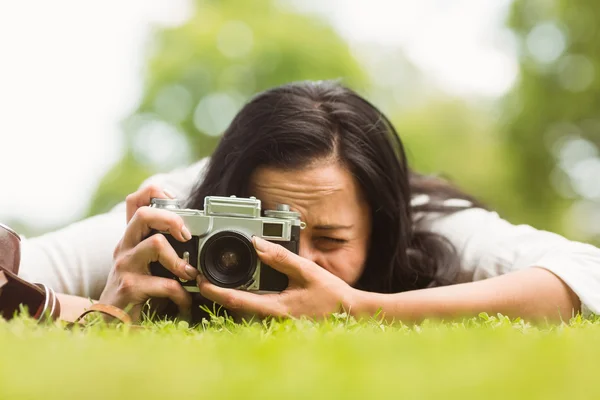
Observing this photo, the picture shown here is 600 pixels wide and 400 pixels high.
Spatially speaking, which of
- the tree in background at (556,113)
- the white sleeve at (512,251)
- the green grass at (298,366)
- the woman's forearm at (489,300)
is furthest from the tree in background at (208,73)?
the green grass at (298,366)

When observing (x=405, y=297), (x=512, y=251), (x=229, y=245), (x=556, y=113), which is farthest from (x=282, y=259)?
(x=556, y=113)

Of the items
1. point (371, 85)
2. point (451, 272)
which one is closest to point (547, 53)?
point (371, 85)

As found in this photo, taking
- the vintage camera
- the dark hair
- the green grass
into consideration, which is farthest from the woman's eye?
the green grass

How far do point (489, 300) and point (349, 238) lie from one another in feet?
2.06

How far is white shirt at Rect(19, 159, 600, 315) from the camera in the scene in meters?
2.97

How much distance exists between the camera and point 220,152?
324 cm

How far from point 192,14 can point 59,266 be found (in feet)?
58.2

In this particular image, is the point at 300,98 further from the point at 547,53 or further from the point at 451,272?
the point at 547,53

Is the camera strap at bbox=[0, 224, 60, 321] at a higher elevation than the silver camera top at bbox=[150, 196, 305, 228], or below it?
below

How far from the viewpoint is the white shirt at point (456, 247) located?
2969 mm

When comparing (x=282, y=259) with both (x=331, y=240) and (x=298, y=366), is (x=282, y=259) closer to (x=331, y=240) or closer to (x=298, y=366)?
(x=331, y=240)

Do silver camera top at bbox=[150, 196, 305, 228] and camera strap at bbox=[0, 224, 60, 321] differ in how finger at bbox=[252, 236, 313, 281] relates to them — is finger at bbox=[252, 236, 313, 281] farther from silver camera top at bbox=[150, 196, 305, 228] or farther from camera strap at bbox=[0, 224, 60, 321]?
camera strap at bbox=[0, 224, 60, 321]

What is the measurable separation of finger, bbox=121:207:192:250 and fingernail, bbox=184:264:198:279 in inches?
3.5

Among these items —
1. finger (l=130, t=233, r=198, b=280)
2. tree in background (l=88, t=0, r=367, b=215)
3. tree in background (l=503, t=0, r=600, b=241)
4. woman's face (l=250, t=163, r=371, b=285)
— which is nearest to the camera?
finger (l=130, t=233, r=198, b=280)
